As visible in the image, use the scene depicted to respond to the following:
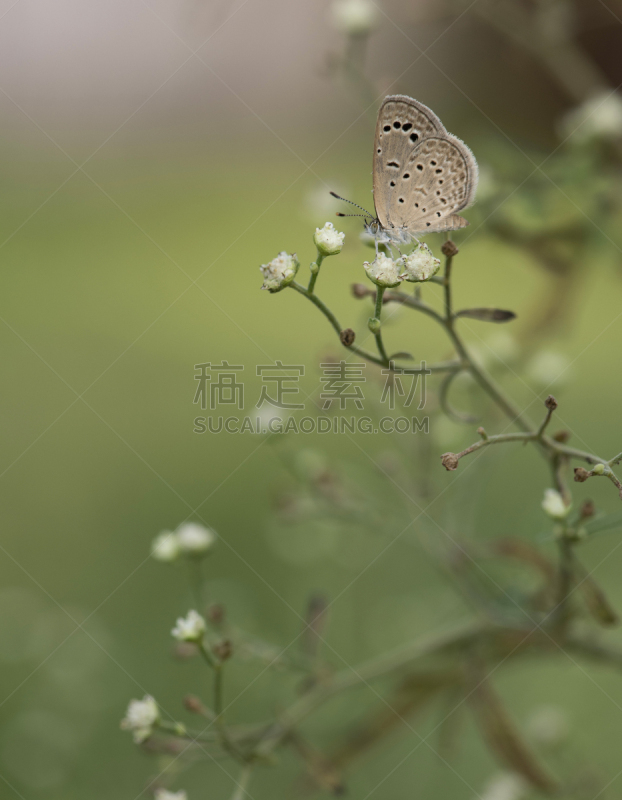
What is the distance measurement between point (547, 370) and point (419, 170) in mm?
677

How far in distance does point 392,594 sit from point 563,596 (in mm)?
1616

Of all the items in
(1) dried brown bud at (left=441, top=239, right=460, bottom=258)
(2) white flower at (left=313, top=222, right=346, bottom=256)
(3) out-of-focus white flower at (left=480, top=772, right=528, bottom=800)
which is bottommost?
(3) out-of-focus white flower at (left=480, top=772, right=528, bottom=800)

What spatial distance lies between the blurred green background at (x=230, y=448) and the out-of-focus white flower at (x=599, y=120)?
0.54 ft

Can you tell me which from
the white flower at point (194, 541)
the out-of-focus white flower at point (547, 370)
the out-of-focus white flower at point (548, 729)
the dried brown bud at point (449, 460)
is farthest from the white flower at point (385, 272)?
the out-of-focus white flower at point (548, 729)

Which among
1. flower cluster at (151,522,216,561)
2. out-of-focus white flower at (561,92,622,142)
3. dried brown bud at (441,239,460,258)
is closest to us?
dried brown bud at (441,239,460,258)

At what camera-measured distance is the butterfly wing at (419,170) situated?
136cm

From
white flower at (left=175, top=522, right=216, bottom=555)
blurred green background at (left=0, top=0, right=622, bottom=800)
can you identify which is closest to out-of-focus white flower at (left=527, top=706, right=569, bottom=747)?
blurred green background at (left=0, top=0, right=622, bottom=800)

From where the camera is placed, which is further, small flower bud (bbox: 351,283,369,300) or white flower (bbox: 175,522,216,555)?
white flower (bbox: 175,522,216,555)

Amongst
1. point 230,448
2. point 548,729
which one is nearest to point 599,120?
point 548,729

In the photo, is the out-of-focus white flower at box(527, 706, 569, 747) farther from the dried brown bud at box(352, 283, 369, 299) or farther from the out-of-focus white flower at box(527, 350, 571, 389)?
the dried brown bud at box(352, 283, 369, 299)

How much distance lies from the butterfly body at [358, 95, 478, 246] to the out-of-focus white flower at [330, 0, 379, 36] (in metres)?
0.67

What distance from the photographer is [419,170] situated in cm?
143

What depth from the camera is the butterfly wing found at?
1357 mm

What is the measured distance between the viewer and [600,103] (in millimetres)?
1611
